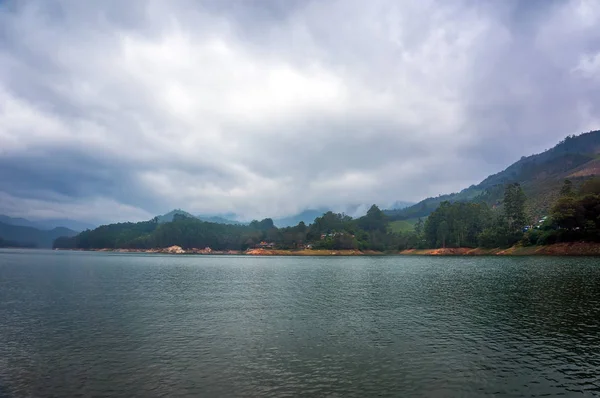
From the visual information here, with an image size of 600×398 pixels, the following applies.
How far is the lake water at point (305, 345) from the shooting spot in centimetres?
2339

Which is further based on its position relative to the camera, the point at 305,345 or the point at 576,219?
the point at 576,219

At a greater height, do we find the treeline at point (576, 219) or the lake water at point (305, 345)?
the treeline at point (576, 219)

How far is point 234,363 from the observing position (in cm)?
2780

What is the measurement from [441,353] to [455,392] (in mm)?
7700

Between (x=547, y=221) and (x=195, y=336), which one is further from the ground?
(x=547, y=221)

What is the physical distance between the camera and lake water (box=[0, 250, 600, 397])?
23.4 meters

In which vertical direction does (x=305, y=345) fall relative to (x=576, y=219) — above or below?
below

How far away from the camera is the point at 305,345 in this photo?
107 ft

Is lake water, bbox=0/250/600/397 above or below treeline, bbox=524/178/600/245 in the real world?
below

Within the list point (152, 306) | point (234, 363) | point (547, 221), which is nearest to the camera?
point (234, 363)

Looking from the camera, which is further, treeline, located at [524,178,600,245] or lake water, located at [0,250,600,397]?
treeline, located at [524,178,600,245]

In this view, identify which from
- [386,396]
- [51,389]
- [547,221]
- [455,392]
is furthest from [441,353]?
[547,221]

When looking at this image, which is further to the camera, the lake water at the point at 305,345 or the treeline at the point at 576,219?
the treeline at the point at 576,219

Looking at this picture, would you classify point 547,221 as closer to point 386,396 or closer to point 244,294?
point 244,294
